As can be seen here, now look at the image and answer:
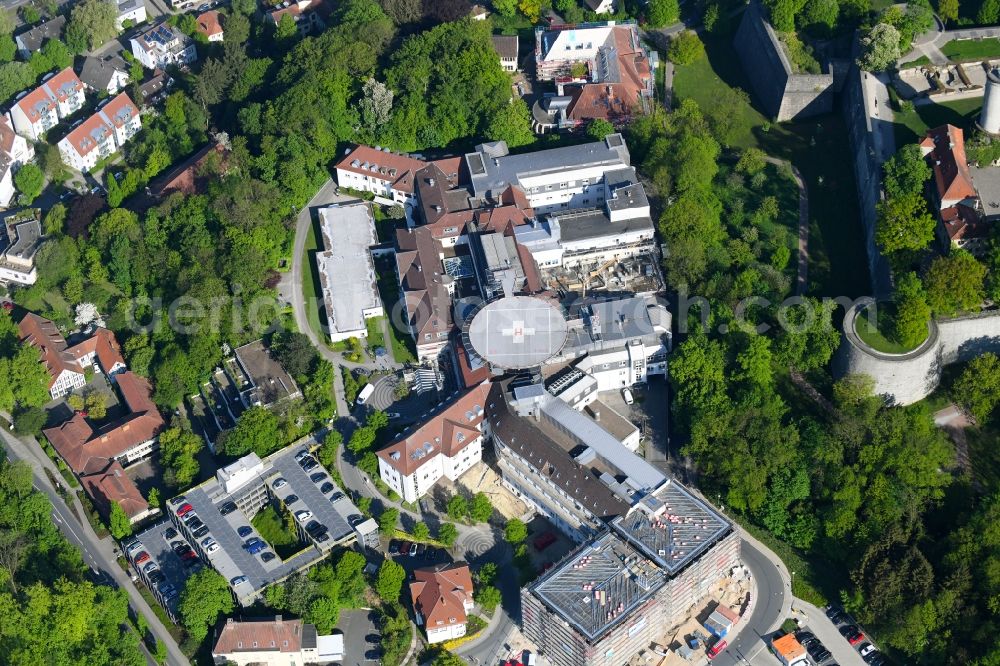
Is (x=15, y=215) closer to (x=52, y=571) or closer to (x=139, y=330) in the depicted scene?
(x=139, y=330)

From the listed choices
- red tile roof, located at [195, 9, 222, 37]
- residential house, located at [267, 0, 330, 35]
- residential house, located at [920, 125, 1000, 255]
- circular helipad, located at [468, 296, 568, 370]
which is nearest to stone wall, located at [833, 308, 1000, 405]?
residential house, located at [920, 125, 1000, 255]

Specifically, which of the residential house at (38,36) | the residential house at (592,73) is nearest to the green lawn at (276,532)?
the residential house at (592,73)

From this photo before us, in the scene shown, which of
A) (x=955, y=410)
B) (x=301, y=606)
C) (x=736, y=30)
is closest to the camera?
(x=301, y=606)

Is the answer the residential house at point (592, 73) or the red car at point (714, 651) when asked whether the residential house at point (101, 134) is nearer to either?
the residential house at point (592, 73)

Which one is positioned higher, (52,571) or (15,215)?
(15,215)

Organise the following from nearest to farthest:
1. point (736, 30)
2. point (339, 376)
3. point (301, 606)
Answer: point (301, 606)
point (339, 376)
point (736, 30)

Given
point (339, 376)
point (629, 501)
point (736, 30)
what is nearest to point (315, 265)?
point (339, 376)
